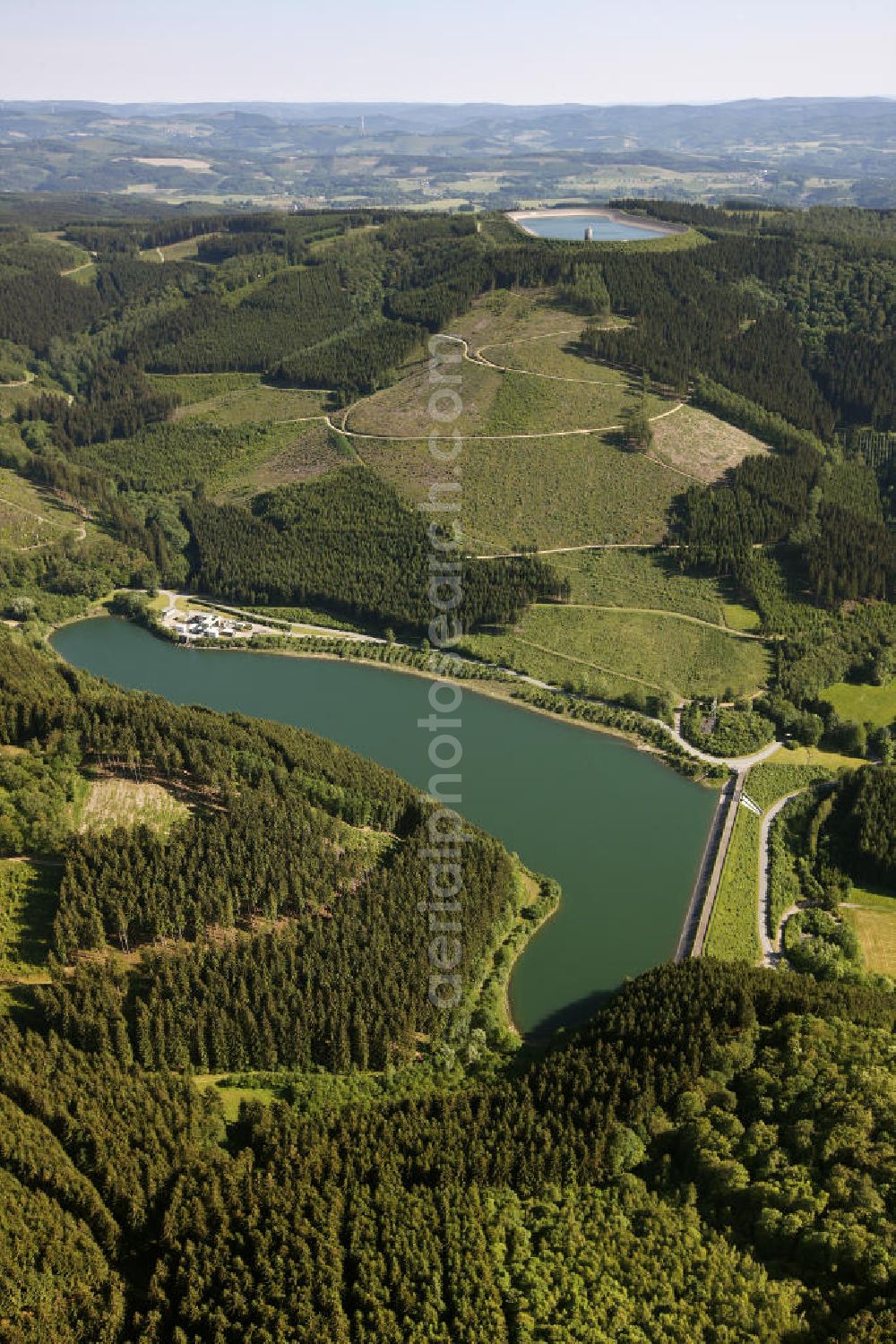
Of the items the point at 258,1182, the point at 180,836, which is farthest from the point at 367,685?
the point at 258,1182

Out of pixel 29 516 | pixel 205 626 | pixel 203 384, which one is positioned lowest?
pixel 205 626

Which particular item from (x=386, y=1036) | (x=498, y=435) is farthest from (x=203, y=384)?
(x=386, y=1036)

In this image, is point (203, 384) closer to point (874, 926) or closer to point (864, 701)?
point (864, 701)

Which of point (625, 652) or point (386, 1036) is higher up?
point (625, 652)

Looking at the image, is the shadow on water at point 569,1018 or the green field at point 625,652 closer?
the shadow on water at point 569,1018

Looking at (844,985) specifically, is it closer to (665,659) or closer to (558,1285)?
(558,1285)

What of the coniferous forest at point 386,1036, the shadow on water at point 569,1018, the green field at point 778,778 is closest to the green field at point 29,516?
the coniferous forest at point 386,1036

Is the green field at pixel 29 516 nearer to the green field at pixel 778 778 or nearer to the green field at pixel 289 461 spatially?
the green field at pixel 289 461
